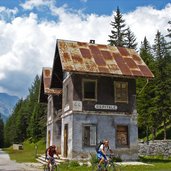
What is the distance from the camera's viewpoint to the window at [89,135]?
86.2 feet

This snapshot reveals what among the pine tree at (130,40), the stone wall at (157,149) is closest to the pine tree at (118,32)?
the pine tree at (130,40)

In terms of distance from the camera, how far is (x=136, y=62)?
2942 centimetres

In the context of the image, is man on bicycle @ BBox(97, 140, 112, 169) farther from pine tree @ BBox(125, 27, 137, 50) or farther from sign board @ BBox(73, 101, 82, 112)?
pine tree @ BBox(125, 27, 137, 50)

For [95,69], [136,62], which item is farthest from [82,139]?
[136,62]

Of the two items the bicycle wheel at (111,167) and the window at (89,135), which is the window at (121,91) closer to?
the window at (89,135)

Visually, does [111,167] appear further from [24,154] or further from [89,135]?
[24,154]

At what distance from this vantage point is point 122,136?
27.2 meters

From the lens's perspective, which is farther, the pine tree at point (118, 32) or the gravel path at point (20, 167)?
Result: the pine tree at point (118, 32)

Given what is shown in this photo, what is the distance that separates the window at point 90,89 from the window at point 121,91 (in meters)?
1.70

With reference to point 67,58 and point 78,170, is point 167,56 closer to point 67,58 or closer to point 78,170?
point 67,58

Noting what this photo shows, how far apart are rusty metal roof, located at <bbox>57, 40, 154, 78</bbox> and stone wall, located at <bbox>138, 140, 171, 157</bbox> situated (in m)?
8.37

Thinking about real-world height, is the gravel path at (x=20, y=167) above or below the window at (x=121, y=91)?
below

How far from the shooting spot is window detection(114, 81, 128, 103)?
27.7m

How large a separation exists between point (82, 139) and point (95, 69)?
5.25 m
